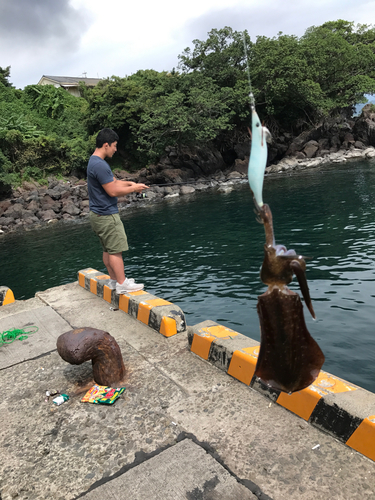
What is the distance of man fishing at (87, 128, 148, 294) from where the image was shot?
4.86m

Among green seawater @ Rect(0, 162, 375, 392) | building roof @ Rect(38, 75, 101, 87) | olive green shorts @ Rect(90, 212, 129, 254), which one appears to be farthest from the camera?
building roof @ Rect(38, 75, 101, 87)

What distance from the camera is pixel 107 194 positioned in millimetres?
5055

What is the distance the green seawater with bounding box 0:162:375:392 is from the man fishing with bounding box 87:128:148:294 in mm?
2264

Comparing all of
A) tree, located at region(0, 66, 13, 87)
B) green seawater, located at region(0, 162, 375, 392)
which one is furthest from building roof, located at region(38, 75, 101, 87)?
green seawater, located at region(0, 162, 375, 392)

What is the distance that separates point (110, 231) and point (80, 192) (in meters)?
25.7

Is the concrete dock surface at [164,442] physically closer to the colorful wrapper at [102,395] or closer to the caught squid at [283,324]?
the colorful wrapper at [102,395]

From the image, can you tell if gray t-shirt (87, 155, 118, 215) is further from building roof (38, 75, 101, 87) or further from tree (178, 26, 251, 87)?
building roof (38, 75, 101, 87)

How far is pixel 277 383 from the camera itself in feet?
5.15

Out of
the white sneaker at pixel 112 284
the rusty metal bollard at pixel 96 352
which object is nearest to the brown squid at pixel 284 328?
the rusty metal bollard at pixel 96 352

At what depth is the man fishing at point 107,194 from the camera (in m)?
4.86

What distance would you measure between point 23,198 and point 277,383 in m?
30.3

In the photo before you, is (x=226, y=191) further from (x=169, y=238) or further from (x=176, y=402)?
(x=176, y=402)

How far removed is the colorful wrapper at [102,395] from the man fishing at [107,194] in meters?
2.07

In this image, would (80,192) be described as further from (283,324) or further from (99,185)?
(283,324)
